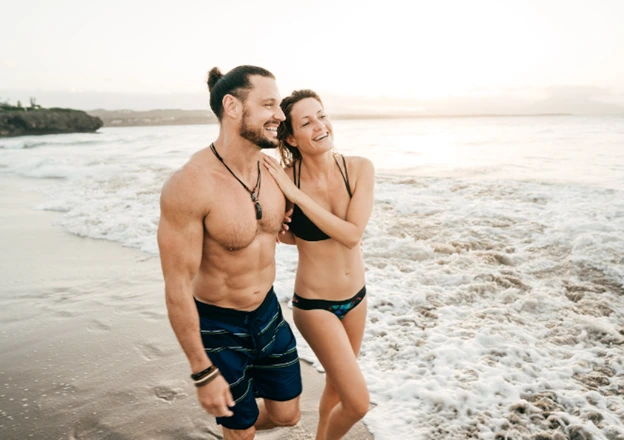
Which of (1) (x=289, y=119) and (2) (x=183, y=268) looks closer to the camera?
(2) (x=183, y=268)

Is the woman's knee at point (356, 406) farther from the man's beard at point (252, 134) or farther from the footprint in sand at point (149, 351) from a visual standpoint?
the footprint in sand at point (149, 351)

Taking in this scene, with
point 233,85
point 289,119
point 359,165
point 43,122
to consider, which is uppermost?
point 43,122

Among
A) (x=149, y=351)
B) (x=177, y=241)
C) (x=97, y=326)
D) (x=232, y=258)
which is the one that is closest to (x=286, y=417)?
(x=232, y=258)

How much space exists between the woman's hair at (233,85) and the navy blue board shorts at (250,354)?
3.84 ft

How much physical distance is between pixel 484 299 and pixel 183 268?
4713 millimetres

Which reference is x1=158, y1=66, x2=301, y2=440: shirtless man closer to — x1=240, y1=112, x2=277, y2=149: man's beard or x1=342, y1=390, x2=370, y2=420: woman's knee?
x1=240, y1=112, x2=277, y2=149: man's beard

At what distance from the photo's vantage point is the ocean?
3.58 meters

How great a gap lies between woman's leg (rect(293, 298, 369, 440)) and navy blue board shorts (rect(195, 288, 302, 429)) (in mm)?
181

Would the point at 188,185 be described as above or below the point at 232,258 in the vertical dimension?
above

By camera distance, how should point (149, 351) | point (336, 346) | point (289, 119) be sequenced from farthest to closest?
point (149, 351)
point (289, 119)
point (336, 346)

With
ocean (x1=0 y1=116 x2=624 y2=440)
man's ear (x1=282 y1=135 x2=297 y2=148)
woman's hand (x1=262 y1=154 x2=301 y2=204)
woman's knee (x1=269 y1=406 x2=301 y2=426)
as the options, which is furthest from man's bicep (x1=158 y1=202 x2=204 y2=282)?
ocean (x1=0 y1=116 x2=624 y2=440)

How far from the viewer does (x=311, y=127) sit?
9.49 feet

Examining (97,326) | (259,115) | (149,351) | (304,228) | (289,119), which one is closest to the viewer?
(259,115)

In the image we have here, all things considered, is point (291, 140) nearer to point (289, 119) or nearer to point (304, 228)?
point (289, 119)
